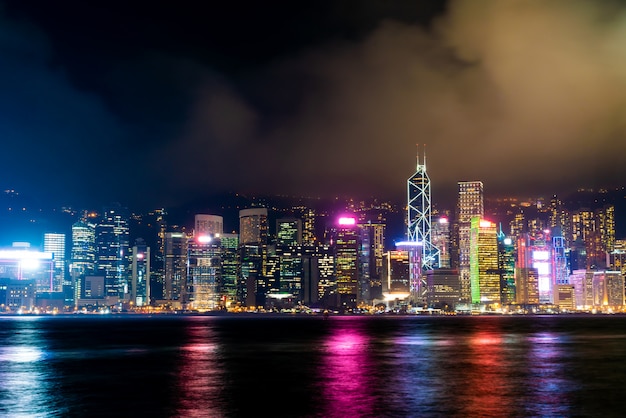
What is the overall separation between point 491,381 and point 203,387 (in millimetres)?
23775

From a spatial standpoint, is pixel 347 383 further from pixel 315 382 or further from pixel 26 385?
pixel 26 385

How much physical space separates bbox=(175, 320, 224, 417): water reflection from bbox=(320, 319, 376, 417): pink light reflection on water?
25.5 ft

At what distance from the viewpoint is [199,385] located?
65.8m

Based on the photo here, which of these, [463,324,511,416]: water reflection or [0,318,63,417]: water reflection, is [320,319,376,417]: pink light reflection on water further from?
[0,318,63,417]: water reflection

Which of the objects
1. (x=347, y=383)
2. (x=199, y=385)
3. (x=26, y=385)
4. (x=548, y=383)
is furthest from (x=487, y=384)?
(x=26, y=385)

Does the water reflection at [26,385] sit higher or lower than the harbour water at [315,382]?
higher

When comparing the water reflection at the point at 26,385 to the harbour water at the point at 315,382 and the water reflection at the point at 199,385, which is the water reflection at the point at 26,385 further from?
the water reflection at the point at 199,385

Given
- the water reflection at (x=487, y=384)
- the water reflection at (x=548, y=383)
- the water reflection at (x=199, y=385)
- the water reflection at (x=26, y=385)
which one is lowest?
the water reflection at (x=548, y=383)

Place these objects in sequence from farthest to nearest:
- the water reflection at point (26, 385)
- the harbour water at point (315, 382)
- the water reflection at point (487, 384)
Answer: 1. the harbour water at point (315, 382)
2. the water reflection at point (487, 384)
3. the water reflection at point (26, 385)

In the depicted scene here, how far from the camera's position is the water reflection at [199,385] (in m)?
52.4

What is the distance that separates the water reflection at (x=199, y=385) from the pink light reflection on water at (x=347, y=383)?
7.77 meters

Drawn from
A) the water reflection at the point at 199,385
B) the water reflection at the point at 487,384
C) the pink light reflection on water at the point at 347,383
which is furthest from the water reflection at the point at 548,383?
the water reflection at the point at 199,385

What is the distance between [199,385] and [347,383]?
12.1 metres

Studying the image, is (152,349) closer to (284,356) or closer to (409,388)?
(284,356)
